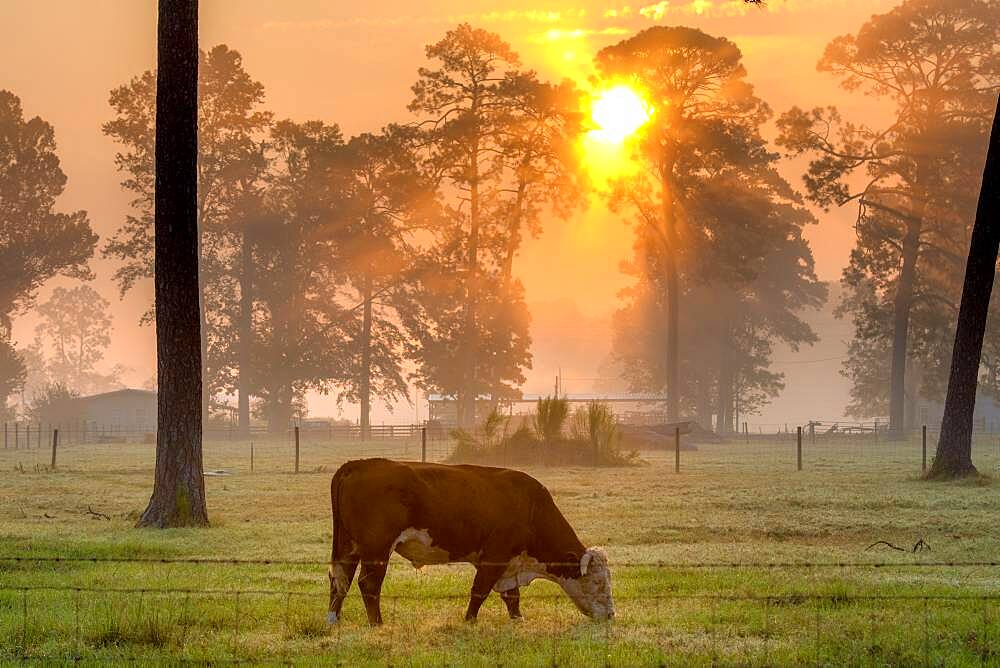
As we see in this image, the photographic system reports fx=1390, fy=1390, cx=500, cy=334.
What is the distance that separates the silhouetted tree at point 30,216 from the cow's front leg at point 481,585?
7877 centimetres

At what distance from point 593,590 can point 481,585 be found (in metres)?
1.10

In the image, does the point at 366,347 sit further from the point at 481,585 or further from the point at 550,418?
the point at 481,585

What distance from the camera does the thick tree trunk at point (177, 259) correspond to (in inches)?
971

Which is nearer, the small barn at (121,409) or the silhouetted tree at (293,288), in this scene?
the silhouetted tree at (293,288)

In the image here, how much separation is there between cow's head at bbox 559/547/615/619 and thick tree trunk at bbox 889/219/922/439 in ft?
227

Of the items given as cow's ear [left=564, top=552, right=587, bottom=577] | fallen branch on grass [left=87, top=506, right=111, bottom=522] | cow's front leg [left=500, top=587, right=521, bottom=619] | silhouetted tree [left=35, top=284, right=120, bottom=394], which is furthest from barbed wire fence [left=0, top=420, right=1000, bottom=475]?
silhouetted tree [left=35, top=284, right=120, bottom=394]

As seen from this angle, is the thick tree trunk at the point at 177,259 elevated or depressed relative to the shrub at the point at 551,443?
elevated

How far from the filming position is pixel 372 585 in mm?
12930

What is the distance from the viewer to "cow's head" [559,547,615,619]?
13406 millimetres

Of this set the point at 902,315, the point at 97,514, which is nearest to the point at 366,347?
the point at 902,315

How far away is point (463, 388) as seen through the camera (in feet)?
286

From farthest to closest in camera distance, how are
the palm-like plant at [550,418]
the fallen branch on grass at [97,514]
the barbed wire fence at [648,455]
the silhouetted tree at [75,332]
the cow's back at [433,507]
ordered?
1. the silhouetted tree at [75,332]
2. the palm-like plant at [550,418]
3. the barbed wire fence at [648,455]
4. the fallen branch on grass at [97,514]
5. the cow's back at [433,507]

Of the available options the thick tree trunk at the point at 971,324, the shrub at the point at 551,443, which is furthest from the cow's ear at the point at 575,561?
the shrub at the point at 551,443

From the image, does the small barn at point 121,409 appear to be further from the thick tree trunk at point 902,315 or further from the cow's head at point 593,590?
the cow's head at point 593,590
